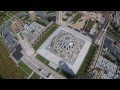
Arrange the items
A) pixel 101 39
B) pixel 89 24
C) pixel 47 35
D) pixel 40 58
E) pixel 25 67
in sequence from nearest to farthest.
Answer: pixel 25 67 → pixel 40 58 → pixel 47 35 → pixel 101 39 → pixel 89 24

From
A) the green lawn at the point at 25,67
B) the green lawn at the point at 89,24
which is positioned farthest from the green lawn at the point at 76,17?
the green lawn at the point at 25,67

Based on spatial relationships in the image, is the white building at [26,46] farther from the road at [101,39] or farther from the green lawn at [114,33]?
the green lawn at [114,33]

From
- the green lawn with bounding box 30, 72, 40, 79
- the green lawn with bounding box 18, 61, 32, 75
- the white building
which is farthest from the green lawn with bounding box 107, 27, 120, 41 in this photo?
the green lawn with bounding box 18, 61, 32, 75

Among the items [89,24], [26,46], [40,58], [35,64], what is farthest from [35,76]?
[89,24]

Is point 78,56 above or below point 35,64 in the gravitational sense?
above

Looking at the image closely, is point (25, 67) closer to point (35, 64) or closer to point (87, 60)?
point (35, 64)
